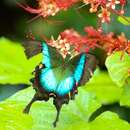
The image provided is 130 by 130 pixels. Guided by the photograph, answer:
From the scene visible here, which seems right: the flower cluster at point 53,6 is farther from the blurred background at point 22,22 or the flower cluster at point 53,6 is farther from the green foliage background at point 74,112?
the blurred background at point 22,22

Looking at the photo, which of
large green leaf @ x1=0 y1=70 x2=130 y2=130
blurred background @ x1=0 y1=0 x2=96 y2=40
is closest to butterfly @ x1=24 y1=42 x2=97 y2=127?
large green leaf @ x1=0 y1=70 x2=130 y2=130

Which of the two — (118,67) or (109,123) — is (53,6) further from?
→ (109,123)

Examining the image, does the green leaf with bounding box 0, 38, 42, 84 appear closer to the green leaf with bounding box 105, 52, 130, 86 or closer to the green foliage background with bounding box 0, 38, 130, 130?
the green foliage background with bounding box 0, 38, 130, 130

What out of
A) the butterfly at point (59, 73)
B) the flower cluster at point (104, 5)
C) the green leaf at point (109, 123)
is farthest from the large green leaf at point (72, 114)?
the flower cluster at point (104, 5)

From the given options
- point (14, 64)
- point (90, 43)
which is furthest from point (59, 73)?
point (14, 64)

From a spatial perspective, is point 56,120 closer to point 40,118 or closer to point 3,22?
point 40,118

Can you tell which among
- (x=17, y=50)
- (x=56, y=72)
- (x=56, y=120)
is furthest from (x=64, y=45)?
(x=17, y=50)
